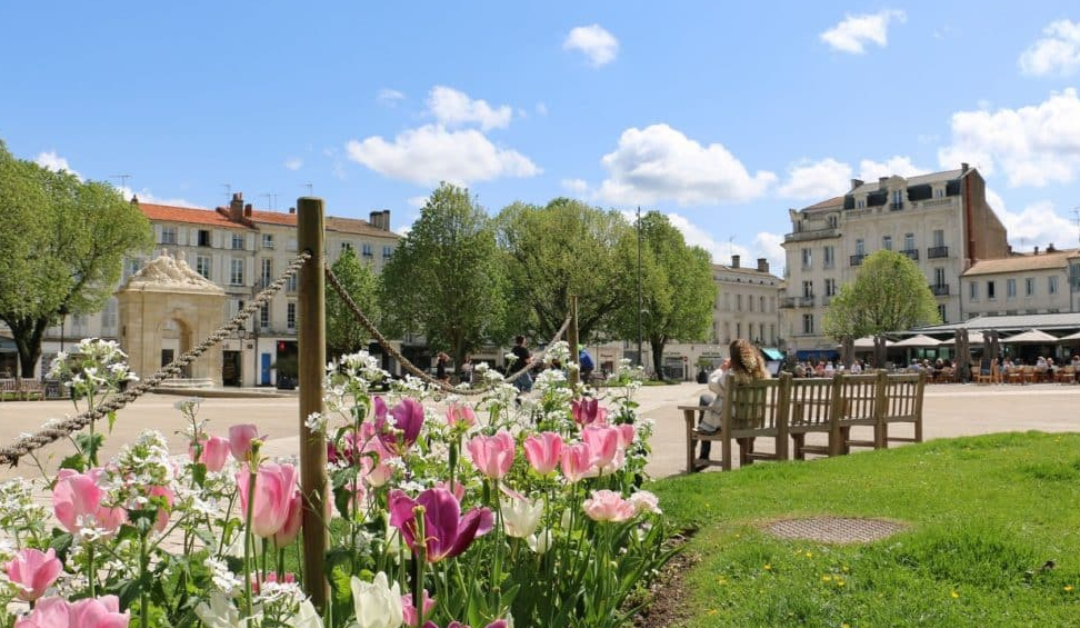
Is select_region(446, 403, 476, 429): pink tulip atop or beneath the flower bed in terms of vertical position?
atop

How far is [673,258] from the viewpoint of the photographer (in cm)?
5450

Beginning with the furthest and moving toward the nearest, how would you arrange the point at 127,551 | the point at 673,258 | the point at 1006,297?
the point at 1006,297, the point at 673,258, the point at 127,551

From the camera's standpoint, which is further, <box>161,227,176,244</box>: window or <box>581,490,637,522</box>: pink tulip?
<box>161,227,176,244</box>: window

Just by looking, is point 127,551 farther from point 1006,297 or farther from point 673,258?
point 1006,297

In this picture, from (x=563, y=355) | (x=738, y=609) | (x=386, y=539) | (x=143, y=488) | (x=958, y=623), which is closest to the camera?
(x=143, y=488)

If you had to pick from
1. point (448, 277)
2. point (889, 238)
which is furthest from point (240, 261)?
point (889, 238)

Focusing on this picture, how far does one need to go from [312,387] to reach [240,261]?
69182 millimetres

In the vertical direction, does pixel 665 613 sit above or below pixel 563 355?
below

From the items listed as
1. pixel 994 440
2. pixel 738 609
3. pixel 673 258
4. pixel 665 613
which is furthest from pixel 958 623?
pixel 673 258

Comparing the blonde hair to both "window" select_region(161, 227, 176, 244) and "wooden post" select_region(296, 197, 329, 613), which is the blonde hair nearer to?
"wooden post" select_region(296, 197, 329, 613)

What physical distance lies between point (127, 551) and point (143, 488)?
24 cm

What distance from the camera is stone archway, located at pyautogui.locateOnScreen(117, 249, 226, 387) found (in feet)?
112

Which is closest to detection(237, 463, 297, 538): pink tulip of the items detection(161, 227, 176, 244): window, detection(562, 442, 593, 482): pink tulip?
detection(562, 442, 593, 482): pink tulip

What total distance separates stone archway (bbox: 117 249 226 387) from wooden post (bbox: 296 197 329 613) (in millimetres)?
33202
